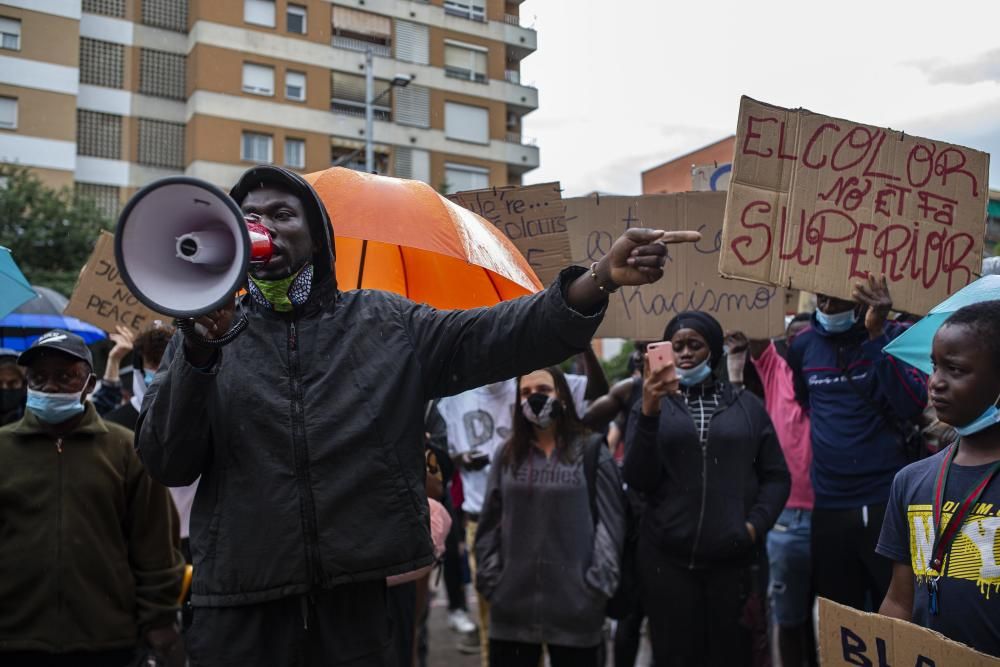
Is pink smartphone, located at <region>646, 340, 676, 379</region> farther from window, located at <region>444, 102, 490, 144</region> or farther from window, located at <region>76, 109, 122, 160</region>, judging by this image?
window, located at <region>76, 109, 122, 160</region>

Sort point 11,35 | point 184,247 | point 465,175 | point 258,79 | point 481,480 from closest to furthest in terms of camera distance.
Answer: point 184,247 → point 481,480 → point 11,35 → point 258,79 → point 465,175

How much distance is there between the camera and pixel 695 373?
185 inches

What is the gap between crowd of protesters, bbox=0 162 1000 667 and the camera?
218 cm

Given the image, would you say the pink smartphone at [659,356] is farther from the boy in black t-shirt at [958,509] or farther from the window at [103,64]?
the window at [103,64]

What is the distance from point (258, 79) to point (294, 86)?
3.15 feet

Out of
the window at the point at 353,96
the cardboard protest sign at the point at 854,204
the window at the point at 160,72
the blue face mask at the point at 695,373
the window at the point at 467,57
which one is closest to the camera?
the cardboard protest sign at the point at 854,204

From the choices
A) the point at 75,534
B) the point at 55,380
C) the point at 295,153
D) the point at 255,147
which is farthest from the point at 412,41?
the point at 255,147

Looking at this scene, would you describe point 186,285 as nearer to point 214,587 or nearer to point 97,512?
point 214,587

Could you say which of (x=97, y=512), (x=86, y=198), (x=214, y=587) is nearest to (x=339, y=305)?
(x=214, y=587)

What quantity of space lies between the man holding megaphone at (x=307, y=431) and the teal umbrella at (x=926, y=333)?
1741 millimetres

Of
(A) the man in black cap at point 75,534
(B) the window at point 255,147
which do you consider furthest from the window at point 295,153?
(A) the man in black cap at point 75,534

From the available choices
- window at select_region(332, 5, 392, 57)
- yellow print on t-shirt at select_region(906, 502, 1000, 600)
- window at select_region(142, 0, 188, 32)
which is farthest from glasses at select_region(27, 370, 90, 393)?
window at select_region(142, 0, 188, 32)

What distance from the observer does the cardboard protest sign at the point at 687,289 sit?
16.5ft

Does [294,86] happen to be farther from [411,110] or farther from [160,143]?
[160,143]
